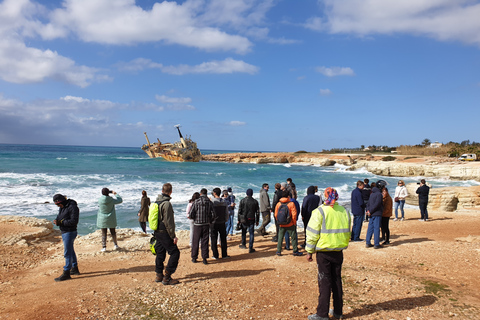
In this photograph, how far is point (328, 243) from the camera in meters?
3.77

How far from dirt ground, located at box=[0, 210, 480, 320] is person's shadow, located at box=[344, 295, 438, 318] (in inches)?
0.5

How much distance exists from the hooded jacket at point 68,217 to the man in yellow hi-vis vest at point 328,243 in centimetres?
439

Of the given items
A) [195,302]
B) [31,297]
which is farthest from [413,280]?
[31,297]

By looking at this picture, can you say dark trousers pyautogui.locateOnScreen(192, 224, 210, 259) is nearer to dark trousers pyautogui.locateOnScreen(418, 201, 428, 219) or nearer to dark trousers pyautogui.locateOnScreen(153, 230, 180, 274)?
dark trousers pyautogui.locateOnScreen(153, 230, 180, 274)

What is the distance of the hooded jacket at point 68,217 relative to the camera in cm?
554

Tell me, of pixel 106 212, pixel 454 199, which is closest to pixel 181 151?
pixel 454 199

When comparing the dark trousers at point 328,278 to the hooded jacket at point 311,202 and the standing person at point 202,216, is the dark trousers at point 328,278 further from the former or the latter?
the hooded jacket at point 311,202

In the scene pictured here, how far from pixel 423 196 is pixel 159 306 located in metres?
10.7

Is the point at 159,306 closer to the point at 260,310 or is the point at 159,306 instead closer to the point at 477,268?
the point at 260,310

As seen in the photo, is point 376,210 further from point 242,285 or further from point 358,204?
point 242,285

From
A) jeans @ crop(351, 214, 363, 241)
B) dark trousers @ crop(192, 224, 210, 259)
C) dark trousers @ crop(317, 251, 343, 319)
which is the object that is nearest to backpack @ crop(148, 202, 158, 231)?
dark trousers @ crop(192, 224, 210, 259)

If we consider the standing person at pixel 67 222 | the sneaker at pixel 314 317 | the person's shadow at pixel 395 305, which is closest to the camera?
the sneaker at pixel 314 317

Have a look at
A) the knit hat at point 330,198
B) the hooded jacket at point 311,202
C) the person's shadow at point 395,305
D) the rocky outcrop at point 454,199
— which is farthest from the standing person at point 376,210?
the rocky outcrop at point 454,199

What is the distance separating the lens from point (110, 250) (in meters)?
7.98
